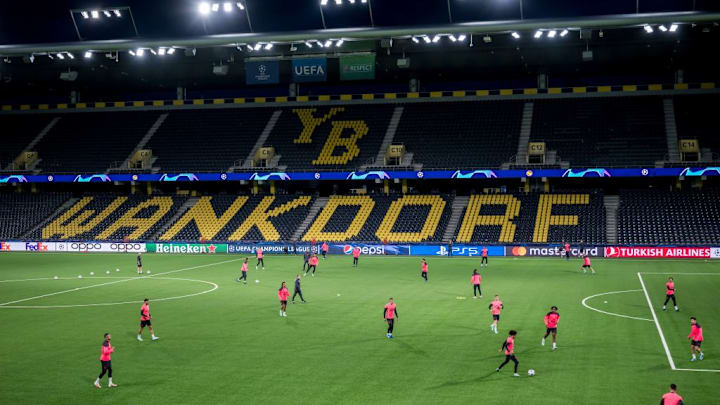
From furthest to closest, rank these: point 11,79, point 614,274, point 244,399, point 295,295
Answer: point 11,79
point 614,274
point 295,295
point 244,399

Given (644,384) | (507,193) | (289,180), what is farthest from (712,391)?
(289,180)

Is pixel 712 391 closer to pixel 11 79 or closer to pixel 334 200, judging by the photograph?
pixel 334 200

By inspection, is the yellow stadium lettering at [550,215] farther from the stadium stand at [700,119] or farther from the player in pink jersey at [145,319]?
the player in pink jersey at [145,319]

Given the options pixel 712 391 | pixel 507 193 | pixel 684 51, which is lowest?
pixel 712 391

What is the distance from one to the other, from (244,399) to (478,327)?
12.0 m

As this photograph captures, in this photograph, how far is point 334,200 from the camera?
70.4 m

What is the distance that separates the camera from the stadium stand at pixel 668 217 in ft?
185

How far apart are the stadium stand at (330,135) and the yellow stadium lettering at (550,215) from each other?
1810 cm

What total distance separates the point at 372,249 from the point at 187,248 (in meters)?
17.7

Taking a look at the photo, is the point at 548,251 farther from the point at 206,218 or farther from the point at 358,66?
the point at 206,218

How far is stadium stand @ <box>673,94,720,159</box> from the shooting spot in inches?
2532

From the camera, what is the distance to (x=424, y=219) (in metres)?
64.4

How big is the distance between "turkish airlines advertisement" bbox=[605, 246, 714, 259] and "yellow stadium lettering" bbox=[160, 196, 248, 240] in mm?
36087

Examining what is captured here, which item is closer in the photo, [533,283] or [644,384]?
[644,384]
